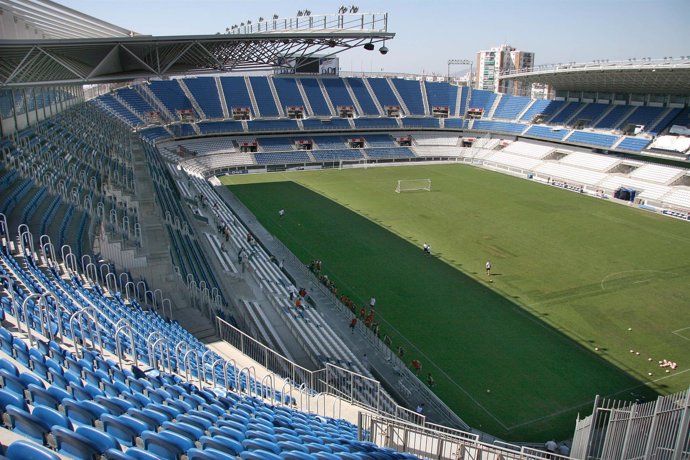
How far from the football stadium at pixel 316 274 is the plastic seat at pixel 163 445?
0.08ft

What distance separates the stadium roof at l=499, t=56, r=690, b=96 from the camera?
39094 millimetres

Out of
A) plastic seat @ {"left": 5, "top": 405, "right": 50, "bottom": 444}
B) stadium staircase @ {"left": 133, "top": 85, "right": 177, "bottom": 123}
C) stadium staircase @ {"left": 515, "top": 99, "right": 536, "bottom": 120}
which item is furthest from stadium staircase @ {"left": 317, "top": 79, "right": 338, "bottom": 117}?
plastic seat @ {"left": 5, "top": 405, "right": 50, "bottom": 444}

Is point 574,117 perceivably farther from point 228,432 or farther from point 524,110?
point 228,432

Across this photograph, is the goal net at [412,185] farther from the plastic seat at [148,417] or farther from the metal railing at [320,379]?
the plastic seat at [148,417]

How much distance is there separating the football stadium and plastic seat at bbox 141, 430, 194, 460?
2cm

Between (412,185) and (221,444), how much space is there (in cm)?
4101

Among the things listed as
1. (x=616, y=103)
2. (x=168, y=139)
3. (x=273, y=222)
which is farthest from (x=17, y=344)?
(x=616, y=103)

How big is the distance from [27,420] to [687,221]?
133ft

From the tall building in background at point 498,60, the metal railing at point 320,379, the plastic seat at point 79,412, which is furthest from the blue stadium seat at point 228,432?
the tall building in background at point 498,60

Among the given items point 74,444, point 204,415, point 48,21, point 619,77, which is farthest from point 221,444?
point 619,77

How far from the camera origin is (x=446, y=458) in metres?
9.44

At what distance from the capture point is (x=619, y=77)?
44.8 metres

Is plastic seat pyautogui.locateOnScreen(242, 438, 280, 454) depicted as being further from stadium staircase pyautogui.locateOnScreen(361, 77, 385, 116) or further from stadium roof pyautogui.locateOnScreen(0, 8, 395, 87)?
stadium staircase pyautogui.locateOnScreen(361, 77, 385, 116)

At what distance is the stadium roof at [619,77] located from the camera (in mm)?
39094
